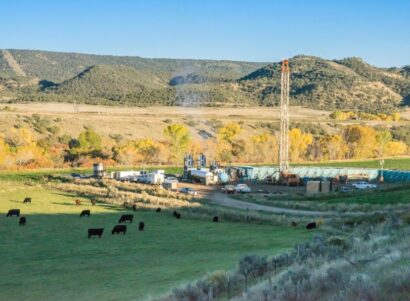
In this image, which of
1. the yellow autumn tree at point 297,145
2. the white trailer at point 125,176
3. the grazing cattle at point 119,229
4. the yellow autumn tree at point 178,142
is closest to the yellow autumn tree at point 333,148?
the yellow autumn tree at point 297,145

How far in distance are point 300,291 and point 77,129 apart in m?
136

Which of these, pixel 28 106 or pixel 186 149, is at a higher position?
pixel 28 106

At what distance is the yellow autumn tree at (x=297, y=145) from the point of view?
134m

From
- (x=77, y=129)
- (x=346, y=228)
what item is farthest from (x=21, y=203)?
(x=77, y=129)

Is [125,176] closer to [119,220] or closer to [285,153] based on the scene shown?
[285,153]

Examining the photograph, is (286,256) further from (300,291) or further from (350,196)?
(350,196)

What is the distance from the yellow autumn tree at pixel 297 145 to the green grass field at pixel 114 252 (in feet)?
275

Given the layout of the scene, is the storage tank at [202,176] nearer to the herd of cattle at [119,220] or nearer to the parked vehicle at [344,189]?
the parked vehicle at [344,189]

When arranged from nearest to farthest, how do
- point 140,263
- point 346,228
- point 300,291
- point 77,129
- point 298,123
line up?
point 300,291 → point 140,263 → point 346,228 → point 77,129 → point 298,123

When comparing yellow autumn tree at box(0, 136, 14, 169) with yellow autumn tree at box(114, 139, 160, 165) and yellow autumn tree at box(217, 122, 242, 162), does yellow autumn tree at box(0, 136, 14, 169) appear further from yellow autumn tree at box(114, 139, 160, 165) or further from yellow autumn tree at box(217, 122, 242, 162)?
yellow autumn tree at box(217, 122, 242, 162)

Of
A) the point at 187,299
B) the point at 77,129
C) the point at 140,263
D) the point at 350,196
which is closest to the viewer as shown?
the point at 187,299

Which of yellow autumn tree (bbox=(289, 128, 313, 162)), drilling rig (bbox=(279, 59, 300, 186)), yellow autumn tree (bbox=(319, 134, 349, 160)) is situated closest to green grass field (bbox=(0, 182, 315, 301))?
drilling rig (bbox=(279, 59, 300, 186))

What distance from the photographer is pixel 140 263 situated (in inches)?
1129

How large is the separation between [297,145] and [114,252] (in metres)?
105
